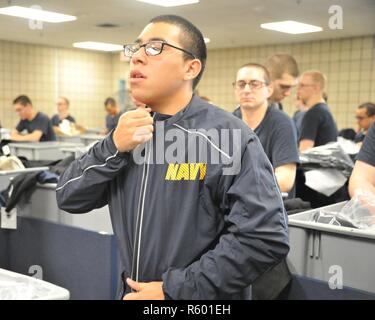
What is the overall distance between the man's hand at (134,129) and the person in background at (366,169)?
1.18 meters

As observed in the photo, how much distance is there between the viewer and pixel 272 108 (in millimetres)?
2271

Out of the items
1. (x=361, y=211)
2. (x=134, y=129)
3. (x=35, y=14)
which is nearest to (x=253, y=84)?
(x=361, y=211)

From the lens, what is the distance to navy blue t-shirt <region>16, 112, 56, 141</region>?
553 cm

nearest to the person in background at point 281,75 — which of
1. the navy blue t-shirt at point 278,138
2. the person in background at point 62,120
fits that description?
the navy blue t-shirt at point 278,138

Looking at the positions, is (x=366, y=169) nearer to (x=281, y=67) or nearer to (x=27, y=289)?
(x=281, y=67)

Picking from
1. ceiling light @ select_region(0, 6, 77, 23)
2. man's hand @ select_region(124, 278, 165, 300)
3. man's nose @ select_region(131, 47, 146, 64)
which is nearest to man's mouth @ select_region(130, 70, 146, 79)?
man's nose @ select_region(131, 47, 146, 64)

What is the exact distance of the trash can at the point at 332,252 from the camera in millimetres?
1719

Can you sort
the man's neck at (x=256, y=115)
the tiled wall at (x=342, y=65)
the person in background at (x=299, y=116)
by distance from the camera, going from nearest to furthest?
the man's neck at (x=256, y=115), the person in background at (x=299, y=116), the tiled wall at (x=342, y=65)

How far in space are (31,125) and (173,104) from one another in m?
4.82

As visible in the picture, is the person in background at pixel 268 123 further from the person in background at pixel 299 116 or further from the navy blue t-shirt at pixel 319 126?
the person in background at pixel 299 116

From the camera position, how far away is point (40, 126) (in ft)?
18.1

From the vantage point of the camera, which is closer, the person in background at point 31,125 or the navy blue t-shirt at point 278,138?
the navy blue t-shirt at point 278,138
